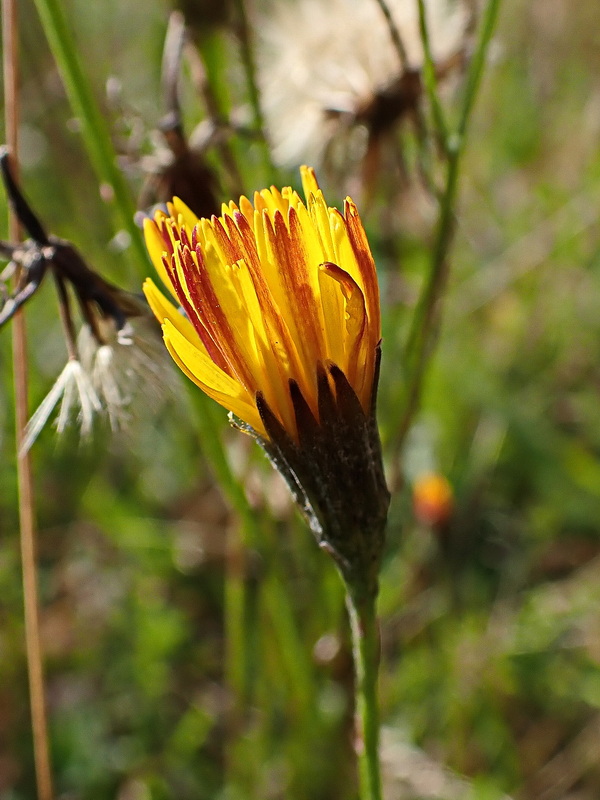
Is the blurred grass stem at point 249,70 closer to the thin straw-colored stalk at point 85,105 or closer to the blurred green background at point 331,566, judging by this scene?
the blurred green background at point 331,566

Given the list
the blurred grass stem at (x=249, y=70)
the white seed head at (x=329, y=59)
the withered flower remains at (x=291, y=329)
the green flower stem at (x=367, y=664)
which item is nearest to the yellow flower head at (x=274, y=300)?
the withered flower remains at (x=291, y=329)

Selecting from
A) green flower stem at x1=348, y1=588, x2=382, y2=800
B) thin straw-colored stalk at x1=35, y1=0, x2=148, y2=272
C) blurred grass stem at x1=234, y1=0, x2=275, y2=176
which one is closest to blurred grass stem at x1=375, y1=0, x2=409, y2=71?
blurred grass stem at x1=234, y1=0, x2=275, y2=176

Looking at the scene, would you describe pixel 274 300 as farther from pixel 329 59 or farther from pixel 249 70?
pixel 329 59

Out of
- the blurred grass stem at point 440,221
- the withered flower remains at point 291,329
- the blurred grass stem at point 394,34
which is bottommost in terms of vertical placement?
the withered flower remains at point 291,329

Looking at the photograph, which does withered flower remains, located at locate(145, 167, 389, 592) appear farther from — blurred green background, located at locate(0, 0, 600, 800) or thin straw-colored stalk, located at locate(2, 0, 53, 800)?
thin straw-colored stalk, located at locate(2, 0, 53, 800)

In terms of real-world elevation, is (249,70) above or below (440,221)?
above

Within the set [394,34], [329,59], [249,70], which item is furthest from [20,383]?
[329,59]
